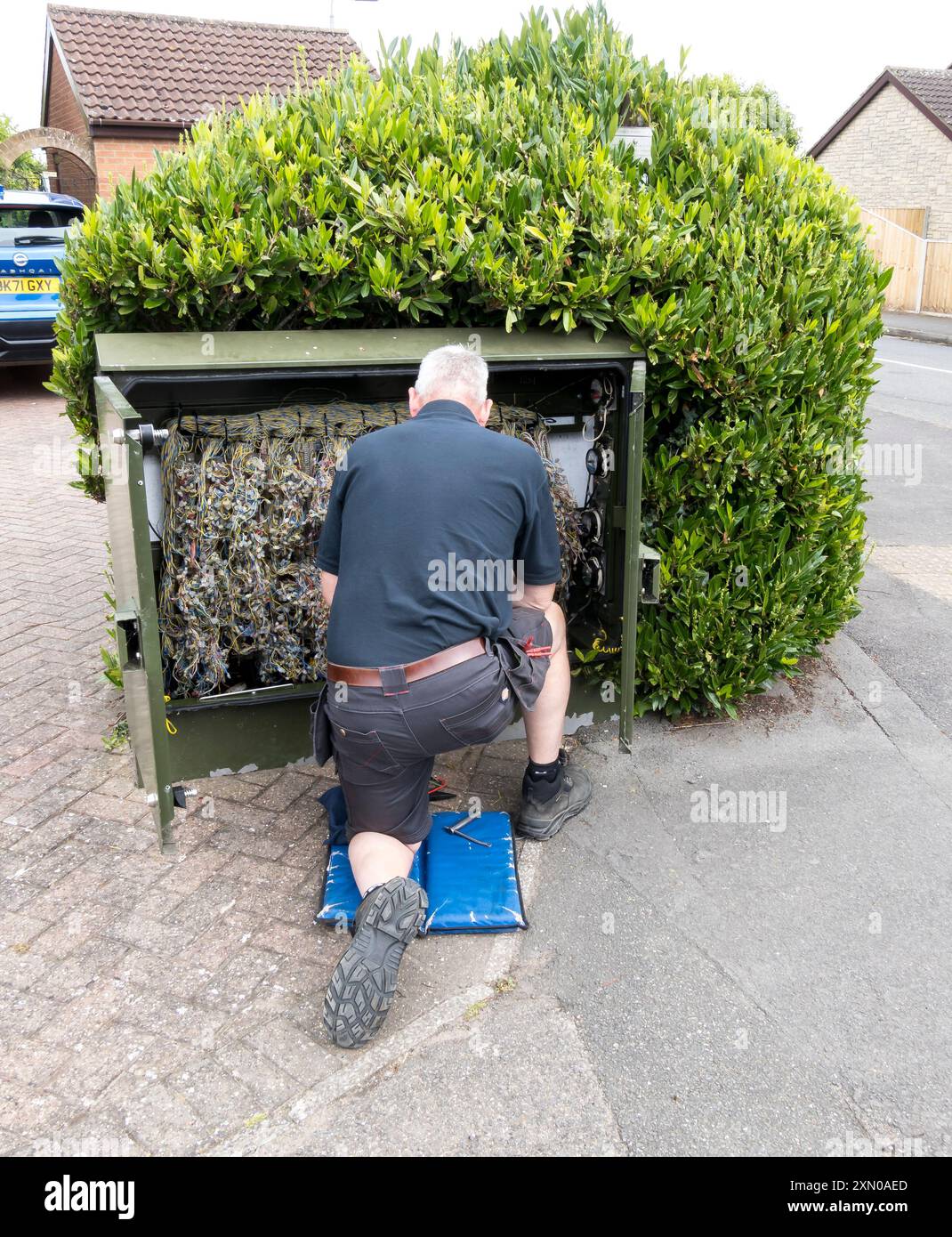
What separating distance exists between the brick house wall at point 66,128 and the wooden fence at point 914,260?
18.8m

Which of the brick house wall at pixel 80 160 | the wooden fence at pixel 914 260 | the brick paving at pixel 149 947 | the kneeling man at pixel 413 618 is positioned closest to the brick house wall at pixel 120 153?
the brick house wall at pixel 80 160

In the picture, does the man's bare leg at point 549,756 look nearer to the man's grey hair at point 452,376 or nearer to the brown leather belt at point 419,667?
the brown leather belt at point 419,667

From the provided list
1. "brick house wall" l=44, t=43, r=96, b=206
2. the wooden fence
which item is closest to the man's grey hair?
"brick house wall" l=44, t=43, r=96, b=206

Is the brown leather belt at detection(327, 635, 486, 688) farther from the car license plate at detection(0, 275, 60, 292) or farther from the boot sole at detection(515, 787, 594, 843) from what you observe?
the car license plate at detection(0, 275, 60, 292)

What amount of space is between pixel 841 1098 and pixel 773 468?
2572mm

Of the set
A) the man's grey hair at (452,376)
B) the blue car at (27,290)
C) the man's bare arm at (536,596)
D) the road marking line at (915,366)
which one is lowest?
the man's bare arm at (536,596)

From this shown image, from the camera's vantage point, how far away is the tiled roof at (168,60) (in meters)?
18.5

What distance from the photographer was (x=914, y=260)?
90.2 feet

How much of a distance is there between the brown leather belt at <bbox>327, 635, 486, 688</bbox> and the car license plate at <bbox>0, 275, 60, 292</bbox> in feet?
33.9

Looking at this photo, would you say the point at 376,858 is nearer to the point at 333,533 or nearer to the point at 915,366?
the point at 333,533

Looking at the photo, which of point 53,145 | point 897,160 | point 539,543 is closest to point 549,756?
point 539,543

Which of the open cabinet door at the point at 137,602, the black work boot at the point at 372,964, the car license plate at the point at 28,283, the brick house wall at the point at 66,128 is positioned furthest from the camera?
the brick house wall at the point at 66,128

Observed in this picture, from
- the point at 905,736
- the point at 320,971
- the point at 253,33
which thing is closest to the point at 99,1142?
the point at 320,971

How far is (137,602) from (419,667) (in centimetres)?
92
